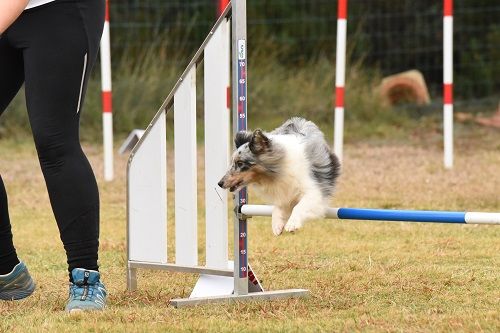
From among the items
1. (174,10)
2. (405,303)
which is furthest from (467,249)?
(174,10)

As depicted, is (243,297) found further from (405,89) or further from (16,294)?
(405,89)

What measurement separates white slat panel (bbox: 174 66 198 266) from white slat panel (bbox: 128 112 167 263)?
0.17ft

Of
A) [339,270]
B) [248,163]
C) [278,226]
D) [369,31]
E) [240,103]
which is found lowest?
[339,270]

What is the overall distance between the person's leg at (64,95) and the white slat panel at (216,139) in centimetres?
48

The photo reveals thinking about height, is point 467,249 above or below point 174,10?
below

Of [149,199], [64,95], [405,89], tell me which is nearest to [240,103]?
[149,199]

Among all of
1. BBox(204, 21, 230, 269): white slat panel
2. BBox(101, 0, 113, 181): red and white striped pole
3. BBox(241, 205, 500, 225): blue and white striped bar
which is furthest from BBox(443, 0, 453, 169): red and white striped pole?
BBox(241, 205, 500, 225): blue and white striped bar

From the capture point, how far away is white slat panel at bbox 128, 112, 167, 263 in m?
4.00

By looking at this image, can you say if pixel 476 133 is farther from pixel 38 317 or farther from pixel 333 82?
pixel 38 317

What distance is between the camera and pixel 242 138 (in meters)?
3.77

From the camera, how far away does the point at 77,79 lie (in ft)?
11.4

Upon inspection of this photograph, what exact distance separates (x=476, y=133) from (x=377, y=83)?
1.60 meters

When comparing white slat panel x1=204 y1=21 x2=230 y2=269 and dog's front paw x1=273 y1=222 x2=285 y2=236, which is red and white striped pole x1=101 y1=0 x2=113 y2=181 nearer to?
white slat panel x1=204 y1=21 x2=230 y2=269

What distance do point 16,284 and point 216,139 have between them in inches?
33.5
